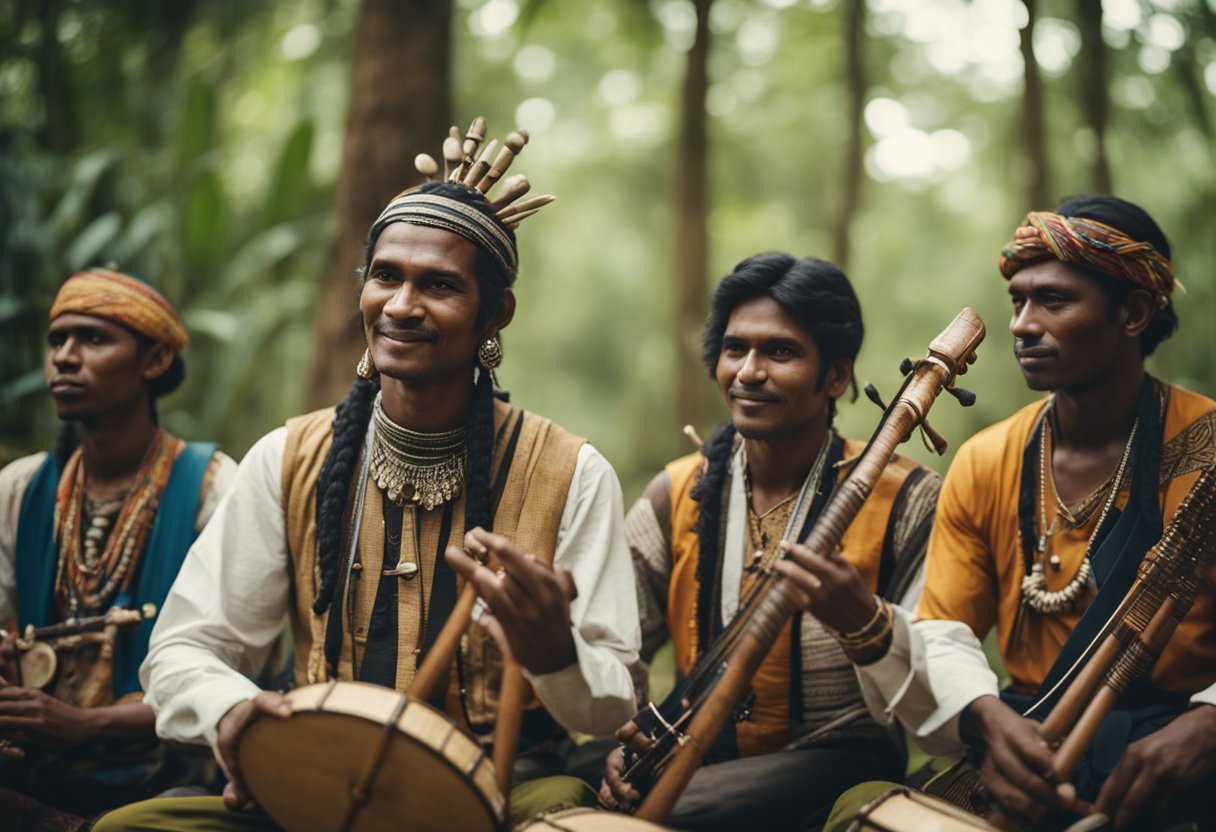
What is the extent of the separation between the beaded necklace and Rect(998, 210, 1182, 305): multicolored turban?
10.6 feet

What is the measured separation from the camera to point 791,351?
375 cm

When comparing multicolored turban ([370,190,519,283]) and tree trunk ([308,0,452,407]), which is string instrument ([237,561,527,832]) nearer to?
multicolored turban ([370,190,519,283])

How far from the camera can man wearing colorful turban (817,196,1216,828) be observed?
10.2 ft

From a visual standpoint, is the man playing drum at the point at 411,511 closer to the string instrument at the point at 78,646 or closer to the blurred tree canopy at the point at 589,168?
the string instrument at the point at 78,646

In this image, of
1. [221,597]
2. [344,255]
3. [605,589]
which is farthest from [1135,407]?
[344,255]

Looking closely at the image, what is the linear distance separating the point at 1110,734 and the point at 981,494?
833 mm

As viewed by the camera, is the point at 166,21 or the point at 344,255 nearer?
the point at 344,255

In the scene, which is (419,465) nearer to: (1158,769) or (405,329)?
(405,329)

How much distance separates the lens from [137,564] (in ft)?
13.3

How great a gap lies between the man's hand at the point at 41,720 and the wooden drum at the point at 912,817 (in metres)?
2.58

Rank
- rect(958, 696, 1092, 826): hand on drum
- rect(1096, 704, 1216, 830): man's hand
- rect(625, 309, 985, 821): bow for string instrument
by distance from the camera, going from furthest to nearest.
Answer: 1. rect(1096, 704, 1216, 830): man's hand
2. rect(958, 696, 1092, 826): hand on drum
3. rect(625, 309, 985, 821): bow for string instrument

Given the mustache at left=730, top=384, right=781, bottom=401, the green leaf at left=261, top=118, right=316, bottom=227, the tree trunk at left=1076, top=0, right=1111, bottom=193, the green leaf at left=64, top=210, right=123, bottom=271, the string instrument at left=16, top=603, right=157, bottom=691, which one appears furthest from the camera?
the green leaf at left=261, top=118, right=316, bottom=227

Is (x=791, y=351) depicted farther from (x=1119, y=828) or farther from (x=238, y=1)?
(x=238, y=1)

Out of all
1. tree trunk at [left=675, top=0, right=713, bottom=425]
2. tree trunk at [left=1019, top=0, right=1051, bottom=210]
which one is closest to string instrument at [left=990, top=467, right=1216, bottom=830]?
tree trunk at [left=1019, top=0, right=1051, bottom=210]
